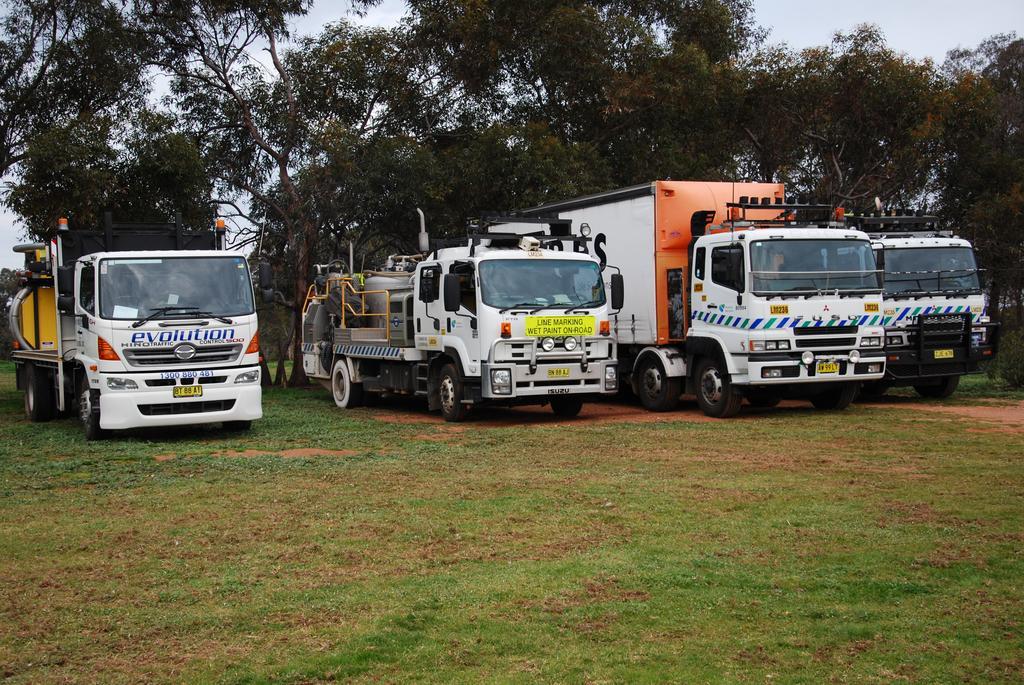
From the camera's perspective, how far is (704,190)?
1723 centimetres

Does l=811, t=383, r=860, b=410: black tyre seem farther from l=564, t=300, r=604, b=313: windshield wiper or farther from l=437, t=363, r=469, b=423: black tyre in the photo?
l=437, t=363, r=469, b=423: black tyre

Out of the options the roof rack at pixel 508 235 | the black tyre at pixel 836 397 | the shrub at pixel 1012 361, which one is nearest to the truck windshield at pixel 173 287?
the roof rack at pixel 508 235

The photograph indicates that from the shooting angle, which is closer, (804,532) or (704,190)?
(804,532)

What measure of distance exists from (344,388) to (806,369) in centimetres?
857

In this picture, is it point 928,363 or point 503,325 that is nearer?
point 503,325

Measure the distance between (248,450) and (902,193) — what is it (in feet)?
84.8

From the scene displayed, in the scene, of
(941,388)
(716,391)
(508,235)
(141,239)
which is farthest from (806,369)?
(141,239)

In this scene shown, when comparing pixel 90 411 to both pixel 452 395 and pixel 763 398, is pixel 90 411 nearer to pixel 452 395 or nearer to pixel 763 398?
pixel 452 395

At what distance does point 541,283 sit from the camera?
16.1 metres

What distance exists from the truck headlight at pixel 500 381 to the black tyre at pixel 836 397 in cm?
502

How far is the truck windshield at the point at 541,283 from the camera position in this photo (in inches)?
623

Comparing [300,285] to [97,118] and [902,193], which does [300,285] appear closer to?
[97,118]

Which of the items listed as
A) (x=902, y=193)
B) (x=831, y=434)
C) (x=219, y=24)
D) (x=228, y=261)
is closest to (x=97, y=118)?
(x=219, y=24)

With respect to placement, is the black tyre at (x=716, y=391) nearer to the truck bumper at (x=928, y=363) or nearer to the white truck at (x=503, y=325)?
the white truck at (x=503, y=325)
